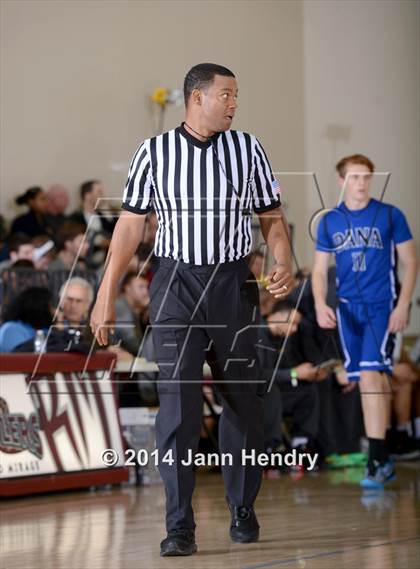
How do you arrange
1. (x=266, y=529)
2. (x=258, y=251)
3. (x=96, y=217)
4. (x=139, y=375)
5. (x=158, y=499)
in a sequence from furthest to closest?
(x=96, y=217) → (x=139, y=375) → (x=258, y=251) → (x=158, y=499) → (x=266, y=529)

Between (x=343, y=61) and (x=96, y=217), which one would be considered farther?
(x=96, y=217)

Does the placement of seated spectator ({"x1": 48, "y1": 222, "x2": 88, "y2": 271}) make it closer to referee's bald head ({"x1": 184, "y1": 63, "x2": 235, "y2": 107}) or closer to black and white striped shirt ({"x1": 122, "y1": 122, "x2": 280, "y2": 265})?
black and white striped shirt ({"x1": 122, "y1": 122, "x2": 280, "y2": 265})

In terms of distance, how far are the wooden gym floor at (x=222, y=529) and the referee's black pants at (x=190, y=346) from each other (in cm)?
25

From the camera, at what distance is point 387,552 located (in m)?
3.83

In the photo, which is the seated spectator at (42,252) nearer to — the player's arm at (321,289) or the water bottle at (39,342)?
the water bottle at (39,342)

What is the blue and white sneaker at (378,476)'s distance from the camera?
5.59m

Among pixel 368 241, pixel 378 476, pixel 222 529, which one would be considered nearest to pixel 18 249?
pixel 368 241

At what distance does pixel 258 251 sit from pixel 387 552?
232 cm

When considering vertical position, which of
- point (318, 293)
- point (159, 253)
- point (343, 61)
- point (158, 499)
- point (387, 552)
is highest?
point (343, 61)

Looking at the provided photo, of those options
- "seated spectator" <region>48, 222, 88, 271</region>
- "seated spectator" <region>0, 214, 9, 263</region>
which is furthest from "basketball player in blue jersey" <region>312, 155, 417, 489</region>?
"seated spectator" <region>0, 214, 9, 263</region>

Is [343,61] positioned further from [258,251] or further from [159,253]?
[159,253]

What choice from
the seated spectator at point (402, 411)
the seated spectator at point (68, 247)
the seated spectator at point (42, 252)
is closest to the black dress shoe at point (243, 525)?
the seated spectator at point (68, 247)

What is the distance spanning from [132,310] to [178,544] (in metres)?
2.83

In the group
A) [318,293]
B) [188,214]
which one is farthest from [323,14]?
[188,214]
